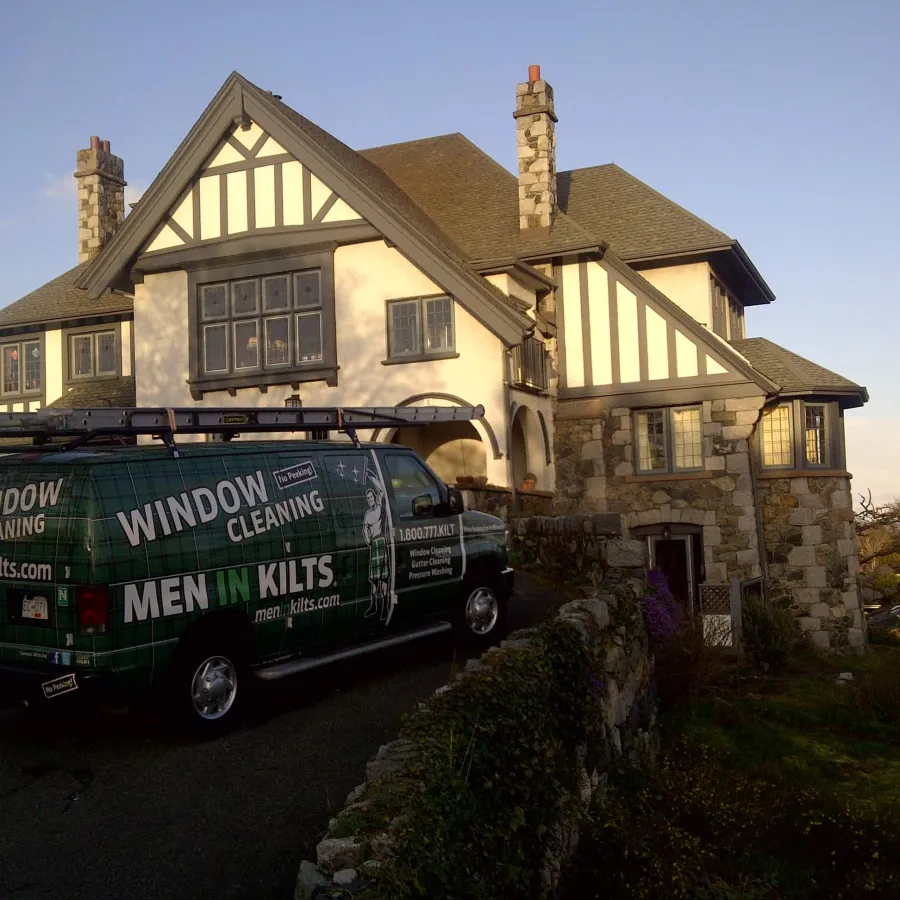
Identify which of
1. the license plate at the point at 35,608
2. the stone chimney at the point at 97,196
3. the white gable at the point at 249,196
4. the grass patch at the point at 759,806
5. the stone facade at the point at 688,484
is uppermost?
the stone chimney at the point at 97,196

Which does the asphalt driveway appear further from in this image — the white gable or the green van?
the white gable

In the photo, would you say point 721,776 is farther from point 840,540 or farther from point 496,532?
point 840,540

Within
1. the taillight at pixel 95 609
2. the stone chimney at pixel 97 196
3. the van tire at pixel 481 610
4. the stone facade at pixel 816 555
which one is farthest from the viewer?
the stone chimney at pixel 97 196

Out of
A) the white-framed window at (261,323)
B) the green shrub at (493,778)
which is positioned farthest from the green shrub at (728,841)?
the white-framed window at (261,323)

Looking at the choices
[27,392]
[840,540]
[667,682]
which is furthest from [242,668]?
[27,392]

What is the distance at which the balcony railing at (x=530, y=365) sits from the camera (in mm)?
20484

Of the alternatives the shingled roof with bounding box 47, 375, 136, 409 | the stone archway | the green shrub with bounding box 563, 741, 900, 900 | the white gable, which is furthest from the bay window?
the green shrub with bounding box 563, 741, 900, 900

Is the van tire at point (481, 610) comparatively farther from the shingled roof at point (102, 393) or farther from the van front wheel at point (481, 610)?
the shingled roof at point (102, 393)

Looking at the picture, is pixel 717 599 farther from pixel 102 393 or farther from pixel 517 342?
pixel 102 393

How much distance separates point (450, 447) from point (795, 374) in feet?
24.3

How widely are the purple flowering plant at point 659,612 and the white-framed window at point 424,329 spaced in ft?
26.5

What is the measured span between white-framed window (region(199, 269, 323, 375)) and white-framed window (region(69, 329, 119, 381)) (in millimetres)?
4682

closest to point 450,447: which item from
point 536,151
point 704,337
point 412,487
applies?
point 704,337

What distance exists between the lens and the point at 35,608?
7.25 m
